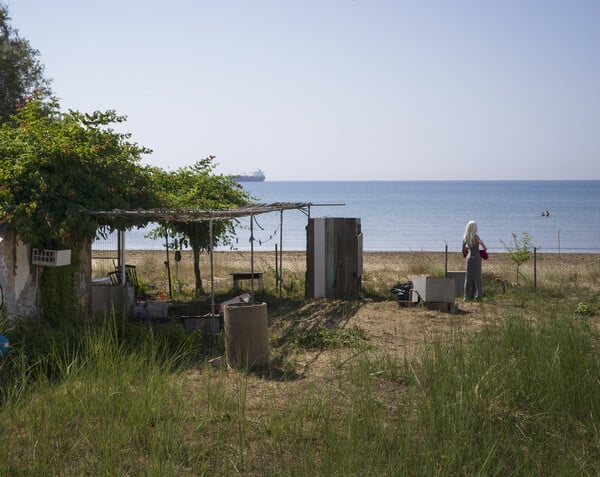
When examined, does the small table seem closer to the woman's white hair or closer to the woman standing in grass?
the woman standing in grass

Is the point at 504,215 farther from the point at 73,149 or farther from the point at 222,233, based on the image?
the point at 73,149

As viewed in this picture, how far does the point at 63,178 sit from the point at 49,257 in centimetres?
130

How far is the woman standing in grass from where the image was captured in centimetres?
1454

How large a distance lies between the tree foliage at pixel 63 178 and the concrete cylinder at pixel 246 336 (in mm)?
3253

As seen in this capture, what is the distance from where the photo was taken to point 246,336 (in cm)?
904

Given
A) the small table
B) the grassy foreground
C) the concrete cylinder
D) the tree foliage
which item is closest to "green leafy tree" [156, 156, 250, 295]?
the small table

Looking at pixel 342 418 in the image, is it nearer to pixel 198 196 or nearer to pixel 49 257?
pixel 49 257

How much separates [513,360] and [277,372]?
2947 millimetres

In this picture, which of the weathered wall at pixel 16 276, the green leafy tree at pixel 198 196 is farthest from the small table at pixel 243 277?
the weathered wall at pixel 16 276

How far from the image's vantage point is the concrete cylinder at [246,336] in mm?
9008

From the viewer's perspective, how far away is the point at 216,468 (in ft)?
17.3

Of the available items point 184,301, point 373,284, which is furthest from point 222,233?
point 373,284

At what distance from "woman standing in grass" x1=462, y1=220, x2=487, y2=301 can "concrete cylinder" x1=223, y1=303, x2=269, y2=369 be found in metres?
6.47

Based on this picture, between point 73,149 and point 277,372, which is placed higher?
point 73,149
